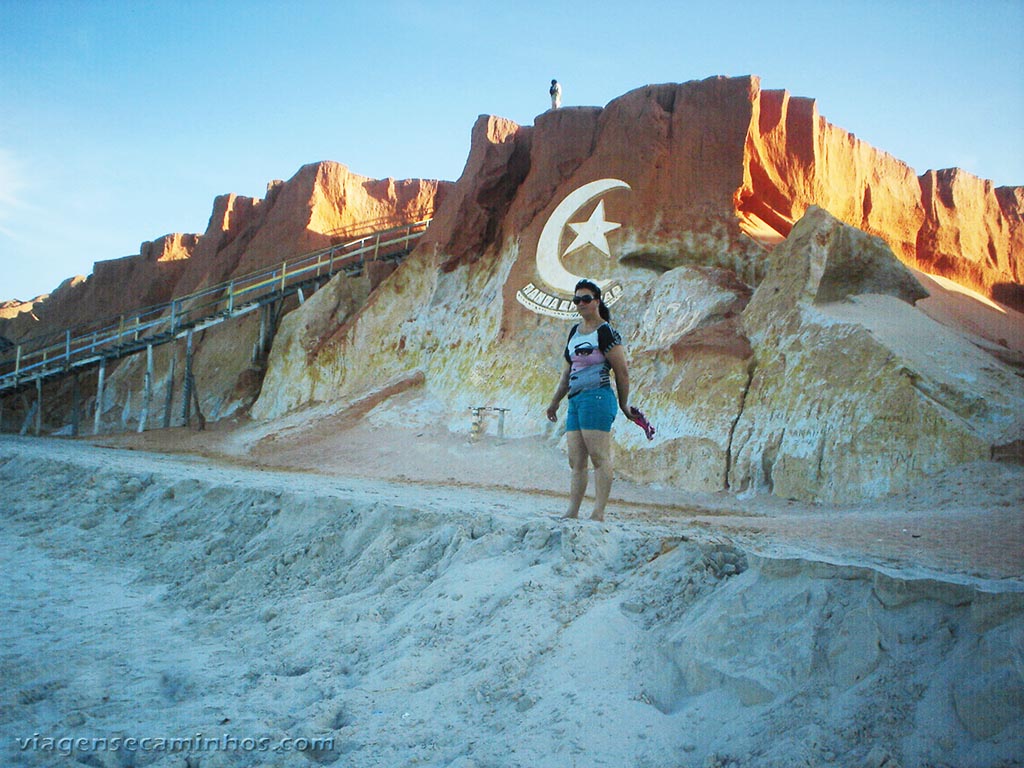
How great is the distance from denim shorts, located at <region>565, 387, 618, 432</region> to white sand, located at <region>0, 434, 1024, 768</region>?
70 cm

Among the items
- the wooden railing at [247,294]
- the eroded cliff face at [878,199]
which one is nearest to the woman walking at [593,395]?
the eroded cliff face at [878,199]

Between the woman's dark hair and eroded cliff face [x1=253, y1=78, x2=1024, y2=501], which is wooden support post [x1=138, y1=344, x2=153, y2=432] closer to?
eroded cliff face [x1=253, y1=78, x2=1024, y2=501]

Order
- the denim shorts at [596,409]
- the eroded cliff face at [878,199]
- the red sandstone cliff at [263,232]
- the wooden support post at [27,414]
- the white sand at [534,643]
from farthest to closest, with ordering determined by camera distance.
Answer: the red sandstone cliff at [263,232], the wooden support post at [27,414], the eroded cliff face at [878,199], the denim shorts at [596,409], the white sand at [534,643]

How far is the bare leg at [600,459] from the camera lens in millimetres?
4992

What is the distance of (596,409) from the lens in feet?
16.3

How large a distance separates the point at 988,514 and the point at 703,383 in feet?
15.9

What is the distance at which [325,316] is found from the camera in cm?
1759

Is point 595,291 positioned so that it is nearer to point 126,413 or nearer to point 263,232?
point 263,232

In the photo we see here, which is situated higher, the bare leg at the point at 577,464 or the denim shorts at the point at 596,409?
the denim shorts at the point at 596,409

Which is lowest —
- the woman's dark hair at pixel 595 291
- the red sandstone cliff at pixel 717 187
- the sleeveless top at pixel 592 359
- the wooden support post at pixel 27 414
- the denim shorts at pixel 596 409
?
the wooden support post at pixel 27 414

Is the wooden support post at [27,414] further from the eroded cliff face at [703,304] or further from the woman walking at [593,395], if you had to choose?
the woman walking at [593,395]

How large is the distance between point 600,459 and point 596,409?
1.07ft

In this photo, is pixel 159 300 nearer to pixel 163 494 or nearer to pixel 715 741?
pixel 163 494

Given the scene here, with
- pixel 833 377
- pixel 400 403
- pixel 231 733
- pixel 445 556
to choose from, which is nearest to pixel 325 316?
pixel 400 403
